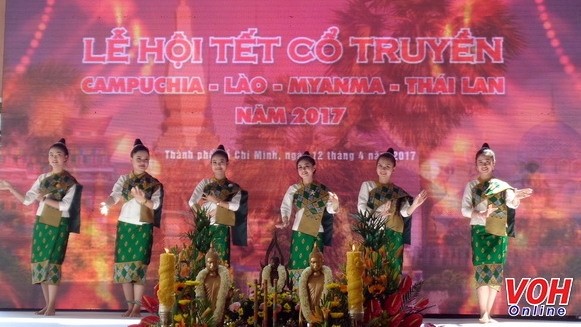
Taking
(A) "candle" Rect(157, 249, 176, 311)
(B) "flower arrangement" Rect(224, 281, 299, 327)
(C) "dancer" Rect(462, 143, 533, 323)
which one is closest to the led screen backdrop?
(C) "dancer" Rect(462, 143, 533, 323)

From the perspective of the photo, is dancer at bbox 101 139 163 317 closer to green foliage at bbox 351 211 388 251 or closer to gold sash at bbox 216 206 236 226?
gold sash at bbox 216 206 236 226

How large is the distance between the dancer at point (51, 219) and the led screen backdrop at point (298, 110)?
0.99 ft

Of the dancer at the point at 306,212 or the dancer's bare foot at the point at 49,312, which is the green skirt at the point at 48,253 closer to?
the dancer's bare foot at the point at 49,312

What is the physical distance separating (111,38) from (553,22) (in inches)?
140

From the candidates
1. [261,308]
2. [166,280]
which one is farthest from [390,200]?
[166,280]

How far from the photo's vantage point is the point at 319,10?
660cm

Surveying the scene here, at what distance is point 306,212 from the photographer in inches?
245

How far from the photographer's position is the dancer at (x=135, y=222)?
612 centimetres

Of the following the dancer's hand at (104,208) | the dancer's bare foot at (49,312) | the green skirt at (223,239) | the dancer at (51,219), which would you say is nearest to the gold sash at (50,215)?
the dancer at (51,219)

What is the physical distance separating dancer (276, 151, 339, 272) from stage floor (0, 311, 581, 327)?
3.47ft

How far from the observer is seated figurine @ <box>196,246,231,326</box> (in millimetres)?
3055

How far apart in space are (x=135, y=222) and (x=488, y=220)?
Result: 8.53 feet

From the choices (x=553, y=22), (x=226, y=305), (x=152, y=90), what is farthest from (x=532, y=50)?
(x=226, y=305)

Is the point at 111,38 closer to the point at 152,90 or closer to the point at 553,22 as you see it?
the point at 152,90
